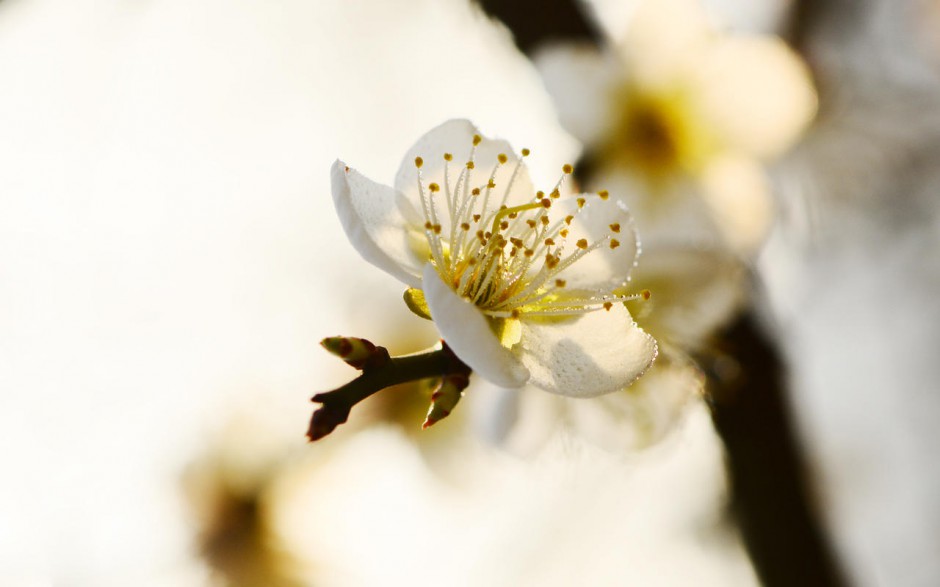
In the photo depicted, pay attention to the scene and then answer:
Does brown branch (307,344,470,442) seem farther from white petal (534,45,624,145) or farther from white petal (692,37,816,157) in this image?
white petal (692,37,816,157)

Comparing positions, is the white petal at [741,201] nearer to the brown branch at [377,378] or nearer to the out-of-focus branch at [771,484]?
the out-of-focus branch at [771,484]

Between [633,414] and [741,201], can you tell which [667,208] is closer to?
[741,201]

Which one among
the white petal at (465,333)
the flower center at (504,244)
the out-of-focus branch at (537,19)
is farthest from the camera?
the out-of-focus branch at (537,19)

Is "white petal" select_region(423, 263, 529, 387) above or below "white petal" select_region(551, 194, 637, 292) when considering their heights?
above

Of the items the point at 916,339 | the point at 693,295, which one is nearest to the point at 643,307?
the point at 693,295

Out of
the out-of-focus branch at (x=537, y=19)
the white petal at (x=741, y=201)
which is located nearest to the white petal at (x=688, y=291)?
the white petal at (x=741, y=201)

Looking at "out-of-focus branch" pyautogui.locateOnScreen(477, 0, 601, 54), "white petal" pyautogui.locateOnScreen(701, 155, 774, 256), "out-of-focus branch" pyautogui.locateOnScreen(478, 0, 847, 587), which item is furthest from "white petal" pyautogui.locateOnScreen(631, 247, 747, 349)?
"out-of-focus branch" pyautogui.locateOnScreen(477, 0, 601, 54)
